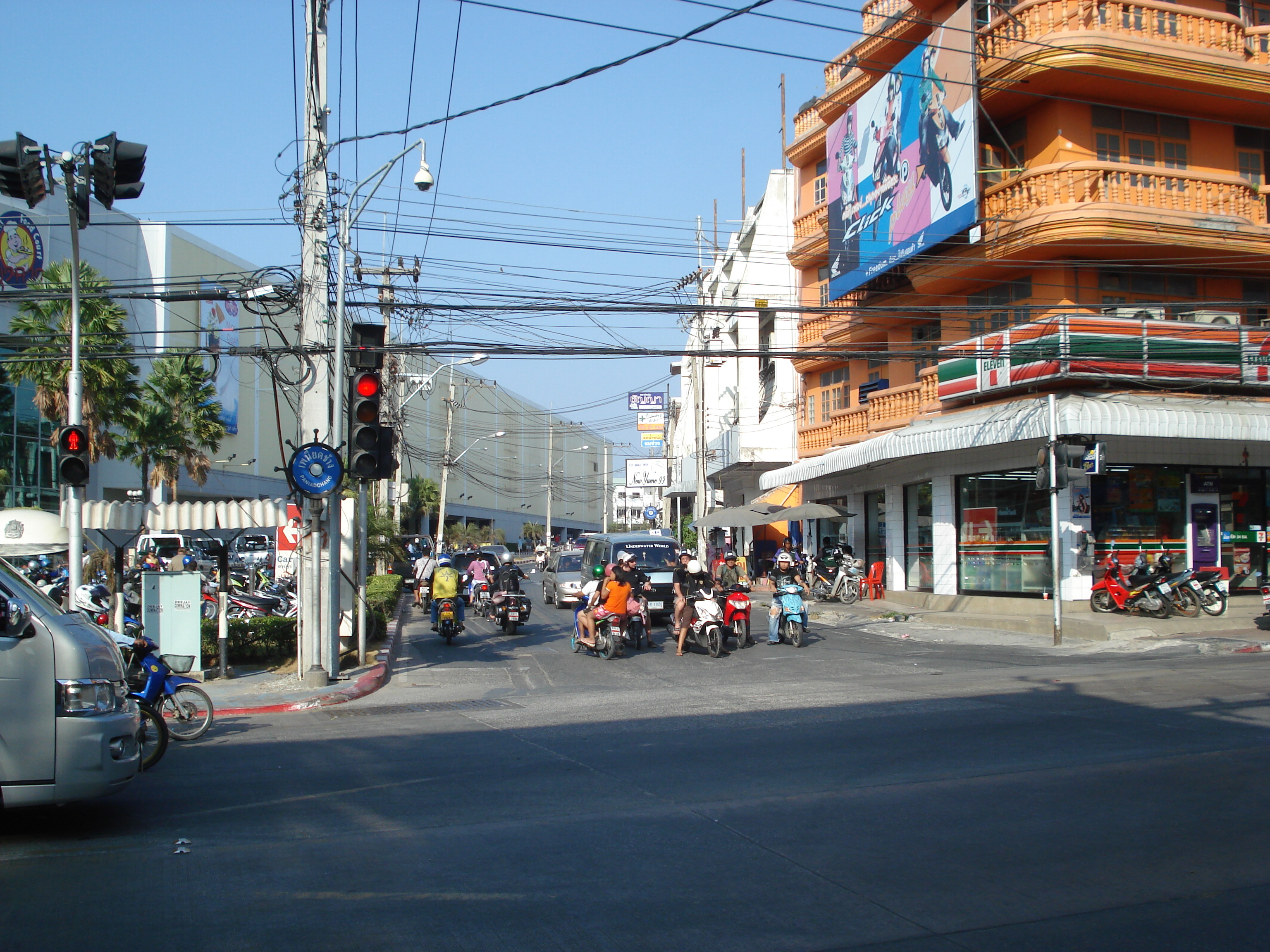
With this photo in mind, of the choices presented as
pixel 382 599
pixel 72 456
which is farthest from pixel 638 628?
pixel 72 456

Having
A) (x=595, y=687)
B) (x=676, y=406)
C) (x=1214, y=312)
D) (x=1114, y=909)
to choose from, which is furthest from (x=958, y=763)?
(x=676, y=406)

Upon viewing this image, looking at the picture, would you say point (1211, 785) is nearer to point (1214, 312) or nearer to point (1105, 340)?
point (1105, 340)

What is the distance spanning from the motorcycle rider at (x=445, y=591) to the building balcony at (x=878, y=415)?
488 inches

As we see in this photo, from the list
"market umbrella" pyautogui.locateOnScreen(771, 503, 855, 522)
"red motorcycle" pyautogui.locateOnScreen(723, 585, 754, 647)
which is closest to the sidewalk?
"market umbrella" pyautogui.locateOnScreen(771, 503, 855, 522)

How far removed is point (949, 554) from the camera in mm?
24469

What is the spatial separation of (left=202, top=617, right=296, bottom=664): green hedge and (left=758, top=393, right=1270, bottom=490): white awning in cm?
1405

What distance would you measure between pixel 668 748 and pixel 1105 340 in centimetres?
1508

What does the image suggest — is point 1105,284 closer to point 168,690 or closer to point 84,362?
point 168,690

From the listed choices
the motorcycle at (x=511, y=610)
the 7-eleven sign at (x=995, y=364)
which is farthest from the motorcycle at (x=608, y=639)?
the 7-eleven sign at (x=995, y=364)

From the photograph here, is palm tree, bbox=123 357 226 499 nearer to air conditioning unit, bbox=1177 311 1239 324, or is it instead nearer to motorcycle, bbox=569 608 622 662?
motorcycle, bbox=569 608 622 662

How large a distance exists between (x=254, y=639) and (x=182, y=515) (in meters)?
2.39

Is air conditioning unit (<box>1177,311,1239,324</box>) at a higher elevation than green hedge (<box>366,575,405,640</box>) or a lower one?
higher

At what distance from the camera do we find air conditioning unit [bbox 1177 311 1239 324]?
22.5 metres

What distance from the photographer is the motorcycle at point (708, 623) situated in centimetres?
1747
